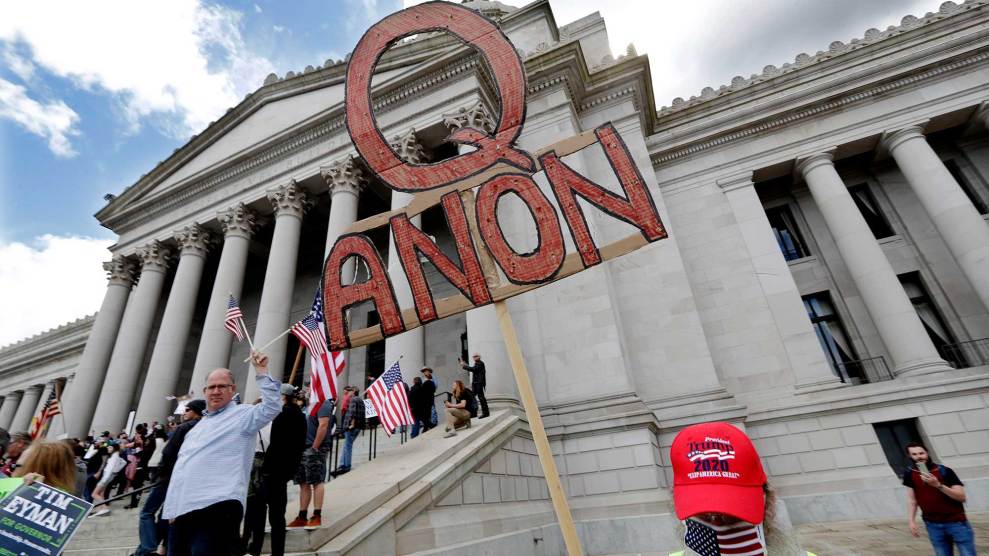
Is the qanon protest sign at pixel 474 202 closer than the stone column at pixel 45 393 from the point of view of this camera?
Yes

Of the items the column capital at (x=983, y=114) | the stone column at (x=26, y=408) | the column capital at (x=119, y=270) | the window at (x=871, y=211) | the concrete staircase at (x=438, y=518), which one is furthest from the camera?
the stone column at (x=26, y=408)

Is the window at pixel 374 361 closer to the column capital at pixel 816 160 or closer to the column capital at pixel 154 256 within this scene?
the column capital at pixel 154 256

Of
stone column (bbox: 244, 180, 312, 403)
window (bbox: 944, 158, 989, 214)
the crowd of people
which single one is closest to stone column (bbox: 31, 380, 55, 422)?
stone column (bbox: 244, 180, 312, 403)

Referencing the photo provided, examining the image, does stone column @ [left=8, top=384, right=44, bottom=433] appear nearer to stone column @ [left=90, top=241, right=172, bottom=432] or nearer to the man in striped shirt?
stone column @ [left=90, top=241, right=172, bottom=432]

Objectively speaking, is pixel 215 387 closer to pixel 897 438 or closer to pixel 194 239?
pixel 897 438

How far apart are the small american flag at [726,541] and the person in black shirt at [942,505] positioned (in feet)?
16.8

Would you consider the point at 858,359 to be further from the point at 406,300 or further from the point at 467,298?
the point at 467,298

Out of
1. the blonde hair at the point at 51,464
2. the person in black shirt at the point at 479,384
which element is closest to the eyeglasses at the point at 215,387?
the blonde hair at the point at 51,464

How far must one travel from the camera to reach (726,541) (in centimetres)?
199

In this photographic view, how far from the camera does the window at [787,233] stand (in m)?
18.1

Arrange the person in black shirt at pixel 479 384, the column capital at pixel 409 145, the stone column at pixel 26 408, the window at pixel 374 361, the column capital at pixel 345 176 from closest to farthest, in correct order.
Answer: the person in black shirt at pixel 479 384 → the column capital at pixel 409 145 → the column capital at pixel 345 176 → the window at pixel 374 361 → the stone column at pixel 26 408

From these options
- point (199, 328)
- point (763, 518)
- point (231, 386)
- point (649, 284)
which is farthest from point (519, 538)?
point (199, 328)

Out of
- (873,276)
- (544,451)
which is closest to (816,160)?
(873,276)

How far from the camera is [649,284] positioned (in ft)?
48.6
